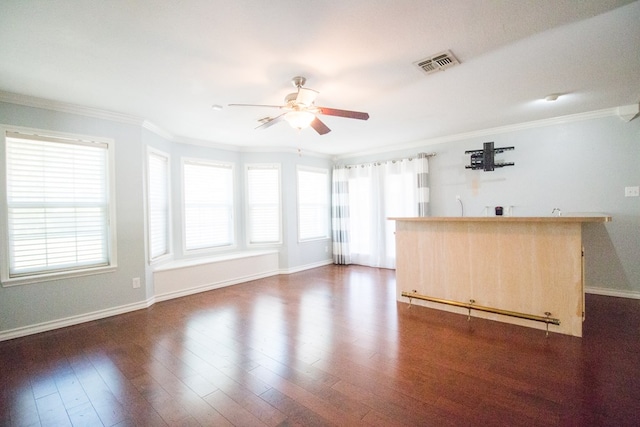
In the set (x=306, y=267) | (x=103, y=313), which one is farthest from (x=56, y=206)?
(x=306, y=267)

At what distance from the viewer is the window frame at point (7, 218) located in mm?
2869

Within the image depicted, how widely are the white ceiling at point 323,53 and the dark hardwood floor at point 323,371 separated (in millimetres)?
2499

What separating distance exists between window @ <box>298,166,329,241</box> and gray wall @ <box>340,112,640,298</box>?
10.0 feet

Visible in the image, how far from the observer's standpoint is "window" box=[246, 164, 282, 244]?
18.3 feet

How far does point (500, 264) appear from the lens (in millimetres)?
3002

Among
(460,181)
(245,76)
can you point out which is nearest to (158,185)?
(245,76)

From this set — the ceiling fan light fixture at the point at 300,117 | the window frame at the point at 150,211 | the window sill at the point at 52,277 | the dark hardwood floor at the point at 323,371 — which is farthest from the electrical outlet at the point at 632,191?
the window sill at the point at 52,277

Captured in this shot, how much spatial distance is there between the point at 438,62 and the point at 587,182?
3.23 metres

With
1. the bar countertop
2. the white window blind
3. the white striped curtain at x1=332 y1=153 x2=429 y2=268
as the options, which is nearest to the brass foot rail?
the bar countertop

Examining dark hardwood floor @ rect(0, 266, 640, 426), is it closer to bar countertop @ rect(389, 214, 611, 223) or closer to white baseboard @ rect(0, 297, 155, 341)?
white baseboard @ rect(0, 297, 155, 341)

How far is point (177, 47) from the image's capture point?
2135 mm

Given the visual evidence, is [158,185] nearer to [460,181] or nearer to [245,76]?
[245,76]

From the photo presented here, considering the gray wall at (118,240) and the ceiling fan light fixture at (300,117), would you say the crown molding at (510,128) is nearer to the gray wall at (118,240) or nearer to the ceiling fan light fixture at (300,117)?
the ceiling fan light fixture at (300,117)

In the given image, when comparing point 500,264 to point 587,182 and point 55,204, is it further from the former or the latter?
point 55,204
